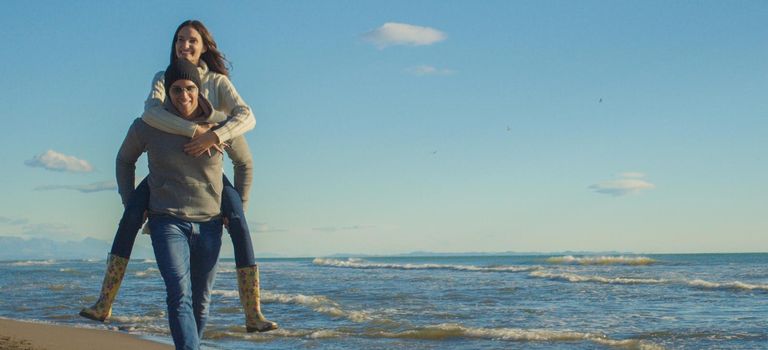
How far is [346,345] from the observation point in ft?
30.5

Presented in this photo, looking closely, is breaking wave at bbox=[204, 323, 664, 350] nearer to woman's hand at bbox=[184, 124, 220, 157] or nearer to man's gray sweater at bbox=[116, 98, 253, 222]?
man's gray sweater at bbox=[116, 98, 253, 222]

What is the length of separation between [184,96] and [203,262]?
0.80 metres

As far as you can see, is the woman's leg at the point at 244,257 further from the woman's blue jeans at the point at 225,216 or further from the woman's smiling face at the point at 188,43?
the woman's smiling face at the point at 188,43

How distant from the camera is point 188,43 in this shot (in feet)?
12.7

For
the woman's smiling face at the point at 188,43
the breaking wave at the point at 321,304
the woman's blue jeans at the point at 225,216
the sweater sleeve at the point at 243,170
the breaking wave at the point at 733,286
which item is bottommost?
the breaking wave at the point at 321,304

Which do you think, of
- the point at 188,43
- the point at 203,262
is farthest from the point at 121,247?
the point at 188,43

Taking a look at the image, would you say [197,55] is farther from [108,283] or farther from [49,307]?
[49,307]

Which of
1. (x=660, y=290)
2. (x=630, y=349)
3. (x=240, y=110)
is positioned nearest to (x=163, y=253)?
(x=240, y=110)

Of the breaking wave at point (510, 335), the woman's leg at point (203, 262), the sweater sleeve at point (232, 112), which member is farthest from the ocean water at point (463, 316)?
the sweater sleeve at point (232, 112)

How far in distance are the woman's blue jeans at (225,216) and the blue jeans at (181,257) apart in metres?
0.07

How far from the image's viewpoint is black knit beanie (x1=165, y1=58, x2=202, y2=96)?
11.9ft

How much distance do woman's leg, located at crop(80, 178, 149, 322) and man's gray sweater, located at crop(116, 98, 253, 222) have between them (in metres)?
0.06

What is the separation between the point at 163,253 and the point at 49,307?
1207cm

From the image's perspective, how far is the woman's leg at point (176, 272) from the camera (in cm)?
357
